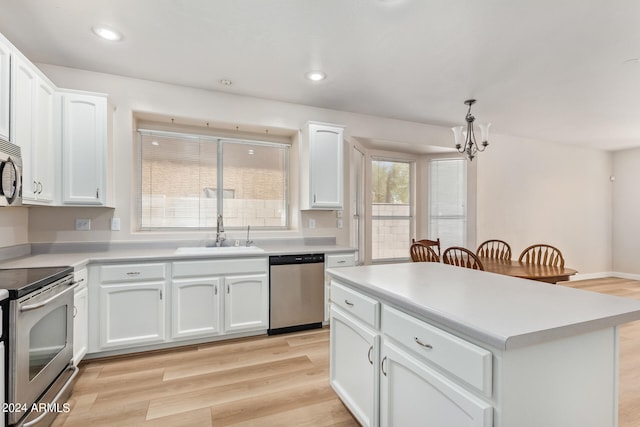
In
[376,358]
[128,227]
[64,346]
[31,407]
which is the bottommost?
[31,407]

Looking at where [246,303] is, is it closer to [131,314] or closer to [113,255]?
[131,314]

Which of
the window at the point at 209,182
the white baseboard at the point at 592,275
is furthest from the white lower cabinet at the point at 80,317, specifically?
the white baseboard at the point at 592,275

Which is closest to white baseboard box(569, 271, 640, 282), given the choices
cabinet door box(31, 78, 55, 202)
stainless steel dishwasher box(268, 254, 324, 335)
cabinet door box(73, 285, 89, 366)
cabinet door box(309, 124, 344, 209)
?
cabinet door box(309, 124, 344, 209)

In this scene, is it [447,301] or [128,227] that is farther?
[128,227]

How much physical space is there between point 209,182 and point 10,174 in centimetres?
178

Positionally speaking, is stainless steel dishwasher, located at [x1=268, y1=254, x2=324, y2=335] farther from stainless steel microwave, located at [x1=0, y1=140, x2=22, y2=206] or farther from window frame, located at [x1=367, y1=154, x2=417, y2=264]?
stainless steel microwave, located at [x1=0, y1=140, x2=22, y2=206]

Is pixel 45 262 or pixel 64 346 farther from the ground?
pixel 45 262

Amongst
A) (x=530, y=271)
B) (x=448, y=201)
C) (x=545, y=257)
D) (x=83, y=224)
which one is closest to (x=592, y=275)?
(x=448, y=201)

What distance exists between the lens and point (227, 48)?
97.7 inches

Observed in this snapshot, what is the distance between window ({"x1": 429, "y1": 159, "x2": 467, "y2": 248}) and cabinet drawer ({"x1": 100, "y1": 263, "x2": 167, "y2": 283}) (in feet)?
12.4

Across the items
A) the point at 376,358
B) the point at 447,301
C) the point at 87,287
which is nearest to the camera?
the point at 447,301

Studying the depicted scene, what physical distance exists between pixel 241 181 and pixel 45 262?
194 cm

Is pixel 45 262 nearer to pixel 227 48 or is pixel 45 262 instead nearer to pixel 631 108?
pixel 227 48

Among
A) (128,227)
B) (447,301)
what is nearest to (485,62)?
(447,301)
